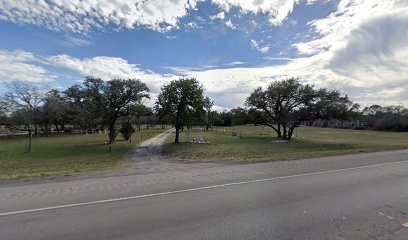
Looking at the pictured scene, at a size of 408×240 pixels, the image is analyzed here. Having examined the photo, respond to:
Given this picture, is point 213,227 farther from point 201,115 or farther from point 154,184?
point 201,115

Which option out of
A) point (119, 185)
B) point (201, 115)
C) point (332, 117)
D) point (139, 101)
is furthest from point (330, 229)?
point (332, 117)

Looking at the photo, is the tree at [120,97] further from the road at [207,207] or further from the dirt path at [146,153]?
the road at [207,207]

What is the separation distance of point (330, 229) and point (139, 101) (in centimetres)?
3640

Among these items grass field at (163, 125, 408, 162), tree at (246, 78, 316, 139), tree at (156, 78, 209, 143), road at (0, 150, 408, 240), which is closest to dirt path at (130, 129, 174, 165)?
grass field at (163, 125, 408, 162)

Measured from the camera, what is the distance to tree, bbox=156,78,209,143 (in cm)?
3601

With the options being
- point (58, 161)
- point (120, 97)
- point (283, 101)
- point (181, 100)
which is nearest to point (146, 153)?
point (58, 161)

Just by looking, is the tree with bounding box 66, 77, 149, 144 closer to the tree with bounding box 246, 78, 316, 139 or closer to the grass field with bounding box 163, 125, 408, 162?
the grass field with bounding box 163, 125, 408, 162

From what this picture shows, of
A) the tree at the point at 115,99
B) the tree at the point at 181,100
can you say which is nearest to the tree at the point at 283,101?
the tree at the point at 181,100

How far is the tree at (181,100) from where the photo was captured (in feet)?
118

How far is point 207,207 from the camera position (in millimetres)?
6371

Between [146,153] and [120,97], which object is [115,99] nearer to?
[120,97]

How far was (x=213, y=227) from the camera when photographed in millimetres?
5148

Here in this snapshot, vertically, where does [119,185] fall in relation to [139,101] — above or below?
below

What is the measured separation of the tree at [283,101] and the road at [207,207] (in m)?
35.8
